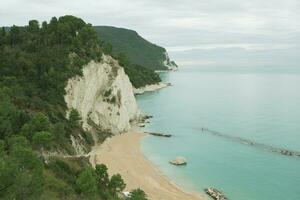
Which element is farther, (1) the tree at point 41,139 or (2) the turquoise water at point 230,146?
(2) the turquoise water at point 230,146

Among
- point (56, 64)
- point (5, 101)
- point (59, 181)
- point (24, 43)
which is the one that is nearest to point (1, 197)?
point (59, 181)

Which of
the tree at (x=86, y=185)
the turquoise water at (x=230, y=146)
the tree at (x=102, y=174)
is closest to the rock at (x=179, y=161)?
the turquoise water at (x=230, y=146)

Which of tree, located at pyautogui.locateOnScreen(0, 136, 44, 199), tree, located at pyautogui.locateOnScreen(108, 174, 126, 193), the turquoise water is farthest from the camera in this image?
the turquoise water

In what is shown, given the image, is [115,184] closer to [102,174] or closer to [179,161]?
[102,174]

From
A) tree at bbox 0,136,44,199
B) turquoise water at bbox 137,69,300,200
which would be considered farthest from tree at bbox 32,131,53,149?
turquoise water at bbox 137,69,300,200

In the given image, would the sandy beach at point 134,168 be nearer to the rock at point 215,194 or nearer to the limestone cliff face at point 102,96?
the rock at point 215,194

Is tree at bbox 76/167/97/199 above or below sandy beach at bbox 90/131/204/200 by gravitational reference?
above

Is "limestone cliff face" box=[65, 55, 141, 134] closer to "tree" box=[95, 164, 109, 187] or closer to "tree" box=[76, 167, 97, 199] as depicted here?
"tree" box=[95, 164, 109, 187]

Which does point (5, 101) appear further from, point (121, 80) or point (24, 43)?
point (121, 80)
